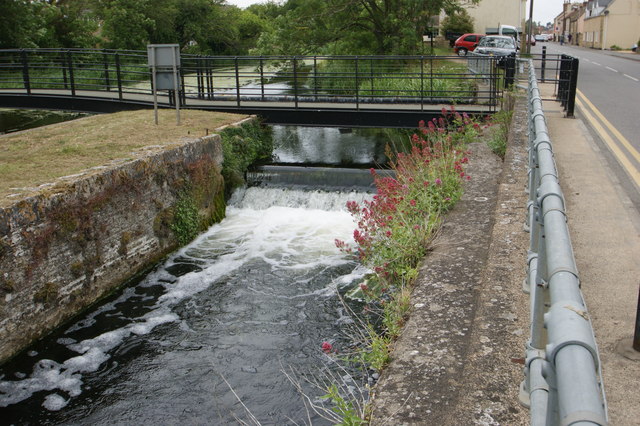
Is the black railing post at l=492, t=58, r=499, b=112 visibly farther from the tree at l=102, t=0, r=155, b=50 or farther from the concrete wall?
the tree at l=102, t=0, r=155, b=50

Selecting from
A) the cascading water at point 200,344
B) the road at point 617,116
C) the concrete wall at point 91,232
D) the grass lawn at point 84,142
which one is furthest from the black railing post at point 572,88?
the concrete wall at point 91,232

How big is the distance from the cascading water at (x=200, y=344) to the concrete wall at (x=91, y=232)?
31cm

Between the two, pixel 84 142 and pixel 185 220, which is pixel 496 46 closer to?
pixel 185 220

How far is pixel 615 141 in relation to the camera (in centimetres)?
1192

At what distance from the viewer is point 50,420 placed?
661 cm

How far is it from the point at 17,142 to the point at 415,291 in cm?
1020

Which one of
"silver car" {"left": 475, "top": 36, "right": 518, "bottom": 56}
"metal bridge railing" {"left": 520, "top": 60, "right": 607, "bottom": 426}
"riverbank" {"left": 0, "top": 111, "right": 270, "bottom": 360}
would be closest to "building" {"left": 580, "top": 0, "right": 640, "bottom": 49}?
"silver car" {"left": 475, "top": 36, "right": 518, "bottom": 56}

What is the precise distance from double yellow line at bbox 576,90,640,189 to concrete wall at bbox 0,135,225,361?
7453 millimetres

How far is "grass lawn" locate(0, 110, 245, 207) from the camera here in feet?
31.5

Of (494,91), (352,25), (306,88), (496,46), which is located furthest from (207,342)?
(496,46)

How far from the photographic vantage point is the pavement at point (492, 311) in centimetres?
338

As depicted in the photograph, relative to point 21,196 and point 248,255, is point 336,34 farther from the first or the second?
point 21,196

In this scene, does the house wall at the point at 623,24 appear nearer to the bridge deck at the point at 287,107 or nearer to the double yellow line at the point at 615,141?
the double yellow line at the point at 615,141

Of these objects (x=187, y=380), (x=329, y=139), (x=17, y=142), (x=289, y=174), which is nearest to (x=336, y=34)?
(x=329, y=139)
